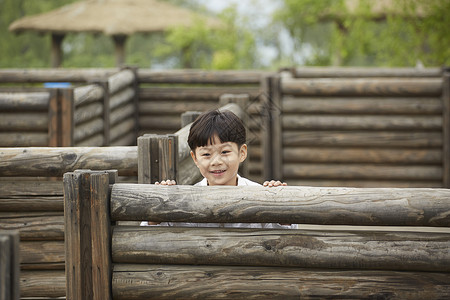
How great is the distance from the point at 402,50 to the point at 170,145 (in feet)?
41.8

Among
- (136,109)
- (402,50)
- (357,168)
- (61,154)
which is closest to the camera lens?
(61,154)

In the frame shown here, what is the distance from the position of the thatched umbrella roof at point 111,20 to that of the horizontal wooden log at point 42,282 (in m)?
18.3

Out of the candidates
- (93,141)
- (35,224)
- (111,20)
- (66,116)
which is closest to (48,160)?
(35,224)

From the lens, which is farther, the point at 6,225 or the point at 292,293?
the point at 6,225

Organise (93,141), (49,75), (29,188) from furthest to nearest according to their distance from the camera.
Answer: (49,75) < (93,141) < (29,188)

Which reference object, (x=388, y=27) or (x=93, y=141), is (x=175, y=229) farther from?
(x=388, y=27)

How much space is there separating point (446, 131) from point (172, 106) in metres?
3.88

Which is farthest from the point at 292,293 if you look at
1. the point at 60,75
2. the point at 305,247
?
the point at 60,75

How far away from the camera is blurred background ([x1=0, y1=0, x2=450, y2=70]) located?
15352mm

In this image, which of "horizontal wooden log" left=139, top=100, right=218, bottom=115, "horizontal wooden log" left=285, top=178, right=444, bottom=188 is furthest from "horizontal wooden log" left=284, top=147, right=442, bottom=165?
"horizontal wooden log" left=139, top=100, right=218, bottom=115

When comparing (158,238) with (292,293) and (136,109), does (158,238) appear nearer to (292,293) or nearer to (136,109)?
(292,293)

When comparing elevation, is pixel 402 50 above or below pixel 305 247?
above

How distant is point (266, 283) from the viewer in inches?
109

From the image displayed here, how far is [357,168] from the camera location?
8.66m
